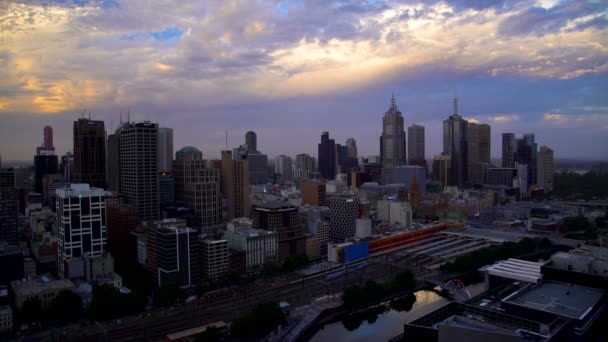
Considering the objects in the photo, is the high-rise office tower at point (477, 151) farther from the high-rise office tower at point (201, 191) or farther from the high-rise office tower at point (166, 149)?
the high-rise office tower at point (201, 191)

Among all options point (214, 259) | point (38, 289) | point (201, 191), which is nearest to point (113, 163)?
point (201, 191)

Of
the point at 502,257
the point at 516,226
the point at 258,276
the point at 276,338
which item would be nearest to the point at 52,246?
the point at 258,276

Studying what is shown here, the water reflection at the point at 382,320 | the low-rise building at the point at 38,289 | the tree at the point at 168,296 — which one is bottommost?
the water reflection at the point at 382,320

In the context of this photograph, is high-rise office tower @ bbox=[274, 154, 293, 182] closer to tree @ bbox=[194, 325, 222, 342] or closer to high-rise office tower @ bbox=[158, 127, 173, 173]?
high-rise office tower @ bbox=[158, 127, 173, 173]

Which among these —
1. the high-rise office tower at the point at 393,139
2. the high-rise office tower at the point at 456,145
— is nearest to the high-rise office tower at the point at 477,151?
the high-rise office tower at the point at 456,145

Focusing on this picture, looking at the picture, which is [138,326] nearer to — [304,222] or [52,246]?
[52,246]
